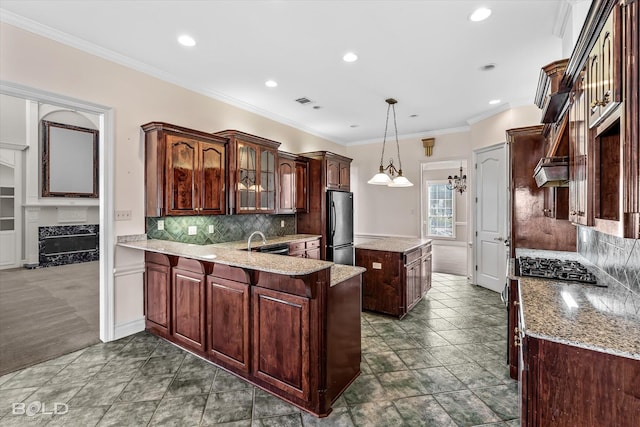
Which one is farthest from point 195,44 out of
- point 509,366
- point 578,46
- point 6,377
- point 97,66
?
point 509,366

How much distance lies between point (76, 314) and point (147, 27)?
344 cm

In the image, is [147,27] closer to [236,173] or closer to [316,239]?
[236,173]

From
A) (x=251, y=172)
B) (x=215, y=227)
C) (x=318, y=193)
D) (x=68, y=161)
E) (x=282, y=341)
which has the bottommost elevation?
(x=282, y=341)

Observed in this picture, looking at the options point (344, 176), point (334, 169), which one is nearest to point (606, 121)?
point (334, 169)

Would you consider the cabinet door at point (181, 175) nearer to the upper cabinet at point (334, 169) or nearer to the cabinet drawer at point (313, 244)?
the cabinet drawer at point (313, 244)

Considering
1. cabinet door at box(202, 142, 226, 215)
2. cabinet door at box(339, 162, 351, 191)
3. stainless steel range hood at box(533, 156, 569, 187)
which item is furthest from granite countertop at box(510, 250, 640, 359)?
cabinet door at box(339, 162, 351, 191)

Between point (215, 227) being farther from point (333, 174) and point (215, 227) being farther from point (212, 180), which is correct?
point (333, 174)

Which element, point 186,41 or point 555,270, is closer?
point 555,270

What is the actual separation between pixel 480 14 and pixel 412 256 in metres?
2.57

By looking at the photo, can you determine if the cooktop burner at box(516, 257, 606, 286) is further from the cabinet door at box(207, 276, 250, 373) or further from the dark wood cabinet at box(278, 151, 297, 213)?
the dark wood cabinet at box(278, 151, 297, 213)

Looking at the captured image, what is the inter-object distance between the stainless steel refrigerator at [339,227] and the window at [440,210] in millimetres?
5288

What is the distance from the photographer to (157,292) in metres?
3.11

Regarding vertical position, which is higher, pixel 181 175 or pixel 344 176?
pixel 344 176

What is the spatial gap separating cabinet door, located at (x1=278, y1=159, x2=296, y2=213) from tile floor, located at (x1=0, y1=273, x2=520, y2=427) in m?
2.44
